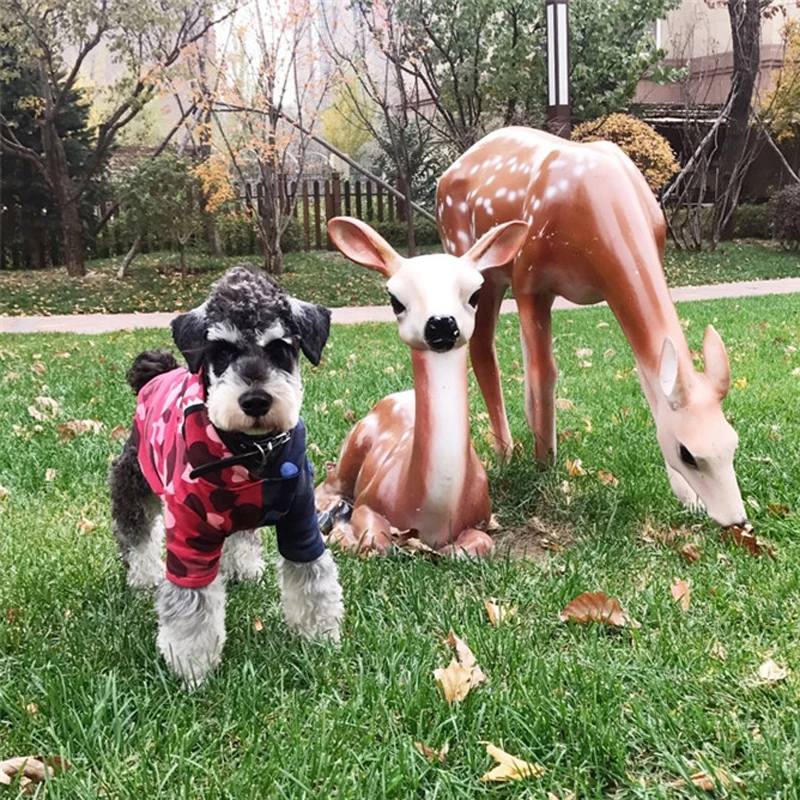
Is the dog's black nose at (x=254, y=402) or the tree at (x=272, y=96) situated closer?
the dog's black nose at (x=254, y=402)

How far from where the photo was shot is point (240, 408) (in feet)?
7.61

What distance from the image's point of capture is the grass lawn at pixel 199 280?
14.3 meters

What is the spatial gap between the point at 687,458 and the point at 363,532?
1.33m

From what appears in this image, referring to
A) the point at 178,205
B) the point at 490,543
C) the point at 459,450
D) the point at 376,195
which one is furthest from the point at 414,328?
the point at 376,195

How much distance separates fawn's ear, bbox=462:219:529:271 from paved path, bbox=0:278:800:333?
7.72 m

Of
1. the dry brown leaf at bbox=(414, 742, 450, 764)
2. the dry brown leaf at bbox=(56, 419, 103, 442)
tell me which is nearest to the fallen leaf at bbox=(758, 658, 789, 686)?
A: the dry brown leaf at bbox=(414, 742, 450, 764)

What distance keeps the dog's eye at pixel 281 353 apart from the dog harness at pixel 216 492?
230mm

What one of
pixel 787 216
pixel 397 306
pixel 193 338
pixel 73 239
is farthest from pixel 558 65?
pixel 787 216

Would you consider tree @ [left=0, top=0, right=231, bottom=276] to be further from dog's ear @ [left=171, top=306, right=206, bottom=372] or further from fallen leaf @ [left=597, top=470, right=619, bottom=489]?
dog's ear @ [left=171, top=306, right=206, bottom=372]

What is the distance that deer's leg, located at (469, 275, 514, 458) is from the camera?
4.32 m

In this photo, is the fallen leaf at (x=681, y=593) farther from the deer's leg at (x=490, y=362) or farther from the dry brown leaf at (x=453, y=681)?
the deer's leg at (x=490, y=362)

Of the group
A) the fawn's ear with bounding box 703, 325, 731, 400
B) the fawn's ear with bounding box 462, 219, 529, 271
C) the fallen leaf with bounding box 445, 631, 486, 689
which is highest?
the fawn's ear with bounding box 462, 219, 529, 271

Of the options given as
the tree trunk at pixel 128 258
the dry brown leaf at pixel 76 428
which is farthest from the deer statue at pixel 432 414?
the tree trunk at pixel 128 258

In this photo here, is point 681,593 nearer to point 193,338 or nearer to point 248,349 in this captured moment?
point 248,349
